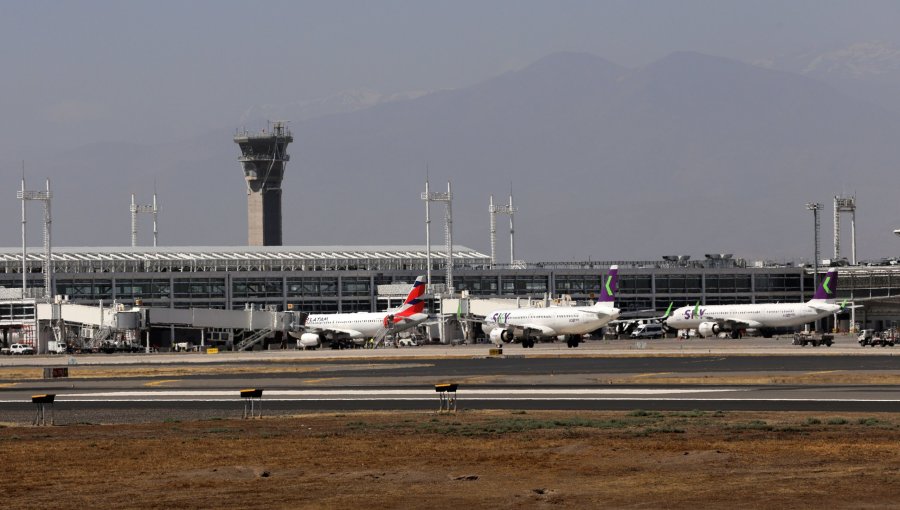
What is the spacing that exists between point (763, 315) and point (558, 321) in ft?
107

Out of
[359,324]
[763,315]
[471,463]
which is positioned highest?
[471,463]

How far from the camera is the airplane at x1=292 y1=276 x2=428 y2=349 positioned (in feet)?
494

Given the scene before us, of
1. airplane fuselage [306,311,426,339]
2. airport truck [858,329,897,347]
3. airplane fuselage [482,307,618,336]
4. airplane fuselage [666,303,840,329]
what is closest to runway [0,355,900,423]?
airport truck [858,329,897,347]

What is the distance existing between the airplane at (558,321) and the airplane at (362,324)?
50.6ft

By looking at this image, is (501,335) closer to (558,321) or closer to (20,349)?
(558,321)

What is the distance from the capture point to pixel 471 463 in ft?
107

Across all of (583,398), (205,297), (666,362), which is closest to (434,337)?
(205,297)

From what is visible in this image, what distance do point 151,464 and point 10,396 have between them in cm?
3486

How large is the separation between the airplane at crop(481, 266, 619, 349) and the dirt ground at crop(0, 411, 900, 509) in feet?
274

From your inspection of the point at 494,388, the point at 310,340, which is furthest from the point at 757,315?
the point at 494,388

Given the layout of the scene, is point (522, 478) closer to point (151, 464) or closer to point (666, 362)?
point (151, 464)

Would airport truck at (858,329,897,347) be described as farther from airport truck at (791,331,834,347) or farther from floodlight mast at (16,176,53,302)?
floodlight mast at (16,176,53,302)

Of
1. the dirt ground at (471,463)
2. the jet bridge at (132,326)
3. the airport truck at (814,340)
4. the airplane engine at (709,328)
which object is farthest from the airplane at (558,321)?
the dirt ground at (471,463)

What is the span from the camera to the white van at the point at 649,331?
543 feet
